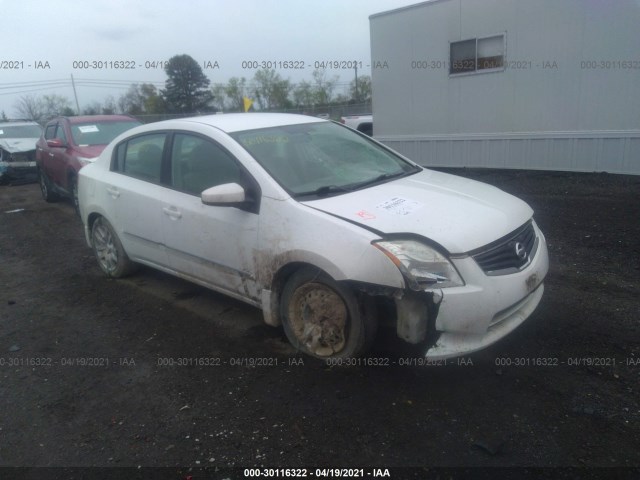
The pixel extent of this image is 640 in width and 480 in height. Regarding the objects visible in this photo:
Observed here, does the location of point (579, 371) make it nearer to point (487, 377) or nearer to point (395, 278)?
point (487, 377)

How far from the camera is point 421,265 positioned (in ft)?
9.82

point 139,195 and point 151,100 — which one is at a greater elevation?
point 151,100

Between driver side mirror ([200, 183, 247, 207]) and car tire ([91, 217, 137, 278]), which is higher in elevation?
driver side mirror ([200, 183, 247, 207])

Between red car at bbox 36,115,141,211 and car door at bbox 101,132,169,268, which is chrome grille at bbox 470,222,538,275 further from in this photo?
red car at bbox 36,115,141,211

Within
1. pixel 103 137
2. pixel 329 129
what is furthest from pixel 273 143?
pixel 103 137

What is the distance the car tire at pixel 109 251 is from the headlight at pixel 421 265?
3.28 meters

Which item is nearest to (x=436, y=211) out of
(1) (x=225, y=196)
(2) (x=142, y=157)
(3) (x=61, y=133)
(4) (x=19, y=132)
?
(1) (x=225, y=196)

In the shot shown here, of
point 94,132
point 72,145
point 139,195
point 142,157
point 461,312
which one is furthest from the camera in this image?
point 94,132

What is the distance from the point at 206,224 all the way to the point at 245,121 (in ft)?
3.28

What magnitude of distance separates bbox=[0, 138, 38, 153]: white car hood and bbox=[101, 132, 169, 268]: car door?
33.2 feet

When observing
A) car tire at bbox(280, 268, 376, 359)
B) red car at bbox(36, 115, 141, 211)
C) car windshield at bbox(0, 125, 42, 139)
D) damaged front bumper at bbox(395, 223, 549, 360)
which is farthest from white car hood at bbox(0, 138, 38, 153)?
damaged front bumper at bbox(395, 223, 549, 360)

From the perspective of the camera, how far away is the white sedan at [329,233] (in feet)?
9.90

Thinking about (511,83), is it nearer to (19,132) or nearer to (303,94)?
(19,132)

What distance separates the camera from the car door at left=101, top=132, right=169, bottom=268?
15.0 ft
